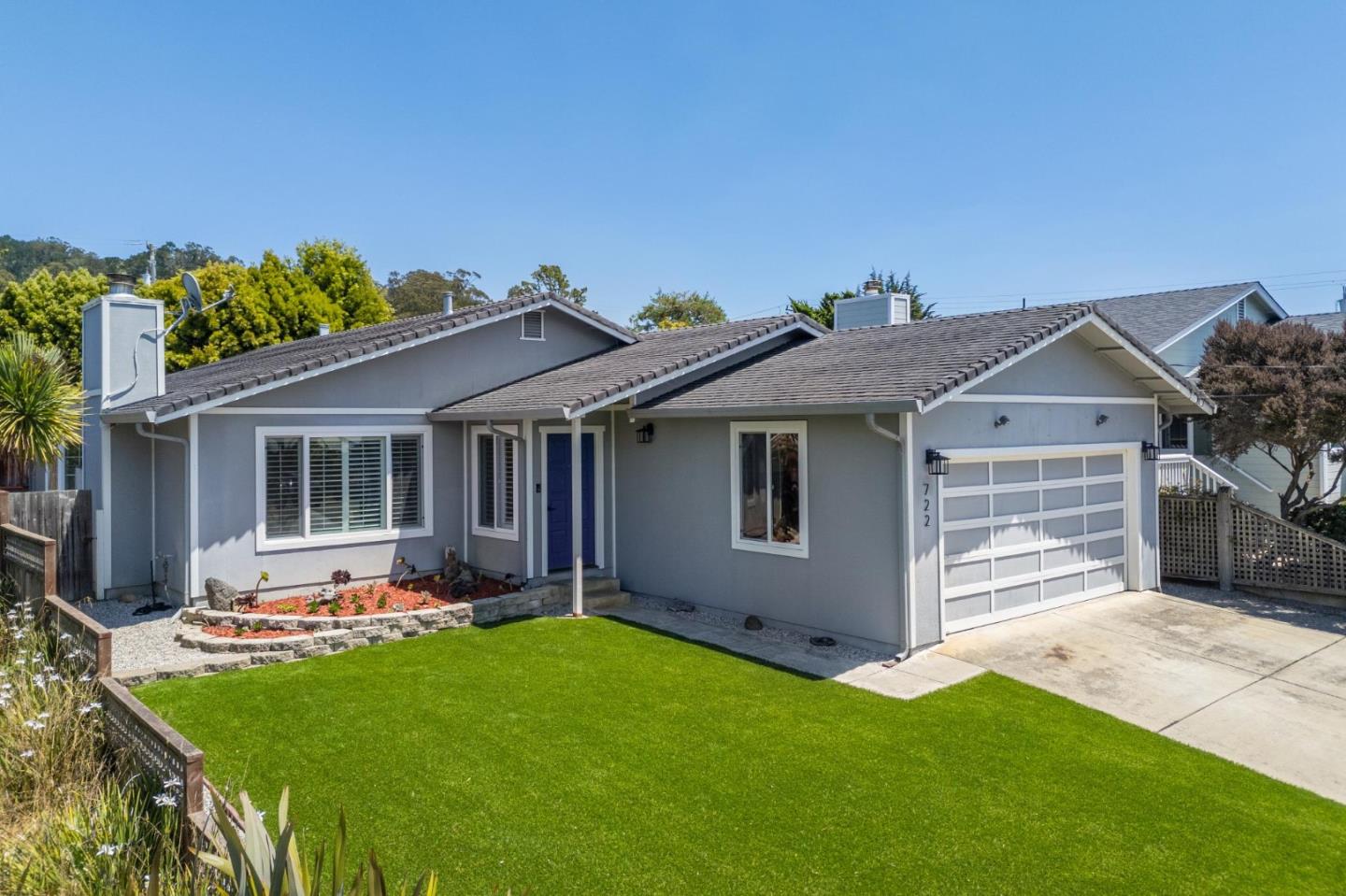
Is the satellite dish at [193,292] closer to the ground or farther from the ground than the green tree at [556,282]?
closer to the ground

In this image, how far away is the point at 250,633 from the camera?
32.6 feet

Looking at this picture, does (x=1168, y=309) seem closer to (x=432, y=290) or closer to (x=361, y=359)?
(x=361, y=359)

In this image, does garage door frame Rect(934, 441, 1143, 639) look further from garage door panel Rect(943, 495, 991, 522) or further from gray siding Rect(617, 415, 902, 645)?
gray siding Rect(617, 415, 902, 645)

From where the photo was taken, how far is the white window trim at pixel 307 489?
1142 cm

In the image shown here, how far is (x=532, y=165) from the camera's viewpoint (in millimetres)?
24578

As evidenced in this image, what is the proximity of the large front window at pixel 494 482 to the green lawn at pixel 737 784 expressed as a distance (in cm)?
385

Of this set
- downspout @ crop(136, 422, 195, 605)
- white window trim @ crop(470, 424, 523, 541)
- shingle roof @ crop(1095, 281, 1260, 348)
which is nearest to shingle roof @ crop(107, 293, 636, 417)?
downspout @ crop(136, 422, 195, 605)

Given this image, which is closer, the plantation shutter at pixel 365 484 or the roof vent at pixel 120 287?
the plantation shutter at pixel 365 484

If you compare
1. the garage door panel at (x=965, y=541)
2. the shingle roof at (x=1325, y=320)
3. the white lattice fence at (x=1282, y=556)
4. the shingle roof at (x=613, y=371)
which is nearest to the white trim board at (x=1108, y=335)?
the garage door panel at (x=965, y=541)

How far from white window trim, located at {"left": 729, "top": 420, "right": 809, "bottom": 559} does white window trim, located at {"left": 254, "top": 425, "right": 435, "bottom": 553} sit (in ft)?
16.7

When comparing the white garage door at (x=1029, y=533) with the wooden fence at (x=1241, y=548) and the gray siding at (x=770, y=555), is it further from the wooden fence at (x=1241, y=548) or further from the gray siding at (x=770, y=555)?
the wooden fence at (x=1241, y=548)

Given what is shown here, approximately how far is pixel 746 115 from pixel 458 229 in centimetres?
2009

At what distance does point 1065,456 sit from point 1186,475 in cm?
641

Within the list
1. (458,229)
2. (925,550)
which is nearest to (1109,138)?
(925,550)
